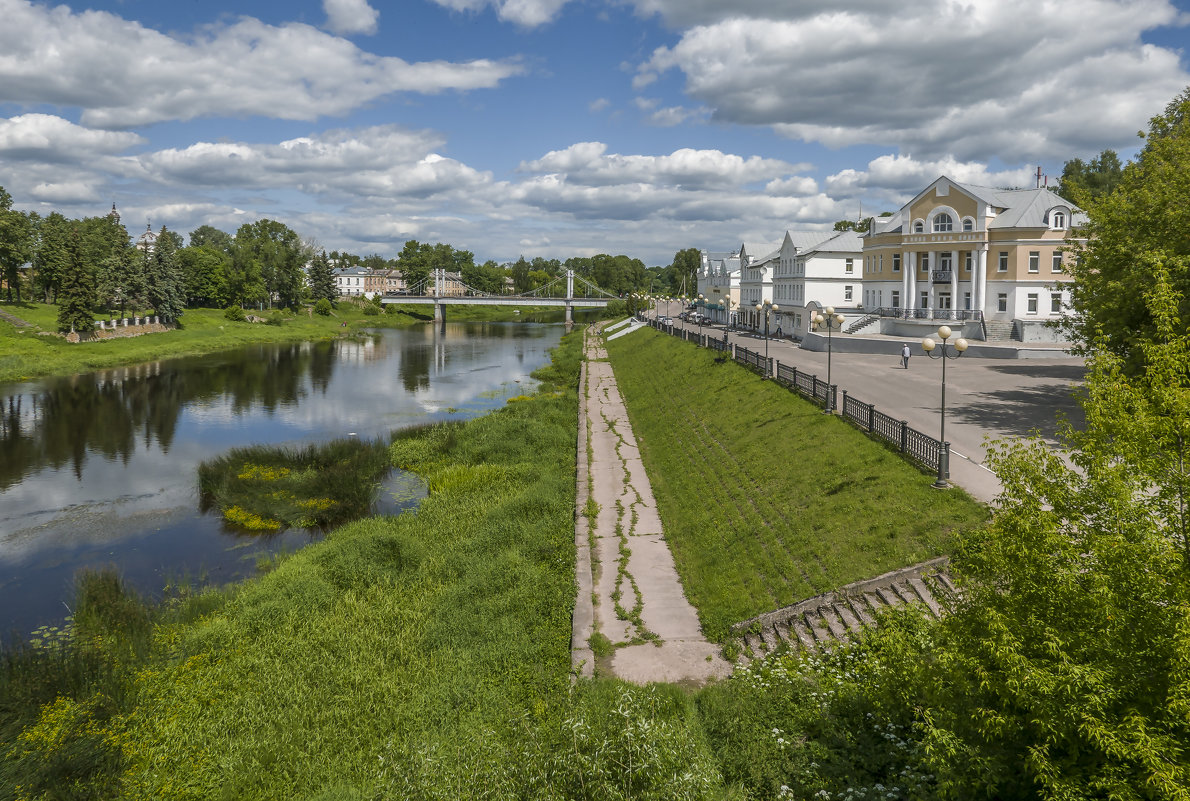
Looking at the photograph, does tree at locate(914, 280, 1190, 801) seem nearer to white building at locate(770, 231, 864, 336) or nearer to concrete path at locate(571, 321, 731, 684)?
concrete path at locate(571, 321, 731, 684)

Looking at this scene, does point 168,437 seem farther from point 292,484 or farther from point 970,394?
point 970,394

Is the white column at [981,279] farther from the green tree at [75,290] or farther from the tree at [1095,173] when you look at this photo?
the green tree at [75,290]

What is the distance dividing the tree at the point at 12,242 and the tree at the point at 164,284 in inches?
499

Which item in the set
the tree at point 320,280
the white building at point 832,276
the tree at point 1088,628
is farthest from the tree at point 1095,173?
the tree at point 320,280

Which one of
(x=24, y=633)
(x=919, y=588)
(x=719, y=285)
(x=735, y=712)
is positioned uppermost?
(x=719, y=285)

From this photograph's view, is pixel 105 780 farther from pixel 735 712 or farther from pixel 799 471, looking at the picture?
pixel 799 471

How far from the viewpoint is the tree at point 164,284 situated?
7575 centimetres

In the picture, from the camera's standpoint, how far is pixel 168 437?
3491 cm

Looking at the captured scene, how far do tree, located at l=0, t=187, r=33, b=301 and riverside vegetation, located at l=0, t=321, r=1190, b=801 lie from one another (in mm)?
76635

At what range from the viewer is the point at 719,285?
9169cm

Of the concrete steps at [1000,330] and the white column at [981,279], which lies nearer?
the concrete steps at [1000,330]

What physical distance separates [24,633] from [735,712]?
48.7ft

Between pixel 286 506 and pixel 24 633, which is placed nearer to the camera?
pixel 24 633

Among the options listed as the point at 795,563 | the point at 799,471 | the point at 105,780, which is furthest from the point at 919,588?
the point at 105,780
